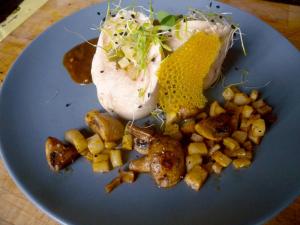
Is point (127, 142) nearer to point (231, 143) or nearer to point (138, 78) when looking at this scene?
point (138, 78)

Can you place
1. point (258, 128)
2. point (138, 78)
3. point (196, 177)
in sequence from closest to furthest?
1. point (196, 177)
2. point (258, 128)
3. point (138, 78)

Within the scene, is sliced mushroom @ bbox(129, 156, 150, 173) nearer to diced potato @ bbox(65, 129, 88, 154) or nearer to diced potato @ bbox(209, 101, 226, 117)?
diced potato @ bbox(65, 129, 88, 154)

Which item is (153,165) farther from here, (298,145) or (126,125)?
(298,145)

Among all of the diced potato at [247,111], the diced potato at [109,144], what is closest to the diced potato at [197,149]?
the diced potato at [247,111]

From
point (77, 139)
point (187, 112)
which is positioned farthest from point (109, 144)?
point (187, 112)

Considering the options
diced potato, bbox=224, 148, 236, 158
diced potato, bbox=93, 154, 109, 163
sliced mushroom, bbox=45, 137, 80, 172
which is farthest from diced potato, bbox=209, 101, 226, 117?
sliced mushroom, bbox=45, 137, 80, 172

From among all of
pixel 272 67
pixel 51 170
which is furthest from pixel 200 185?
pixel 272 67
